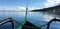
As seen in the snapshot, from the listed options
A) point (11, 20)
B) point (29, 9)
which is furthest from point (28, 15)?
point (11, 20)

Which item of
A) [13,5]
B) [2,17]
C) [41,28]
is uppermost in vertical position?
[13,5]

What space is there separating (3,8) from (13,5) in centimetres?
23

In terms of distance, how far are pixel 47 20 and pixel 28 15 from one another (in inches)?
17.0

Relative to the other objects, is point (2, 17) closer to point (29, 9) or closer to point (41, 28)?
point (29, 9)

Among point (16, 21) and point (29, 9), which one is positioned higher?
point (29, 9)

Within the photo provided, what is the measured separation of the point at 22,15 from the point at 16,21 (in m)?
0.19

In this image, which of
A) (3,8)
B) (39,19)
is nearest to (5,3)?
(3,8)

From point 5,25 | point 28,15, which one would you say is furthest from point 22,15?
point 5,25

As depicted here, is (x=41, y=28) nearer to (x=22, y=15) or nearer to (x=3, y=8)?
(x=22, y=15)

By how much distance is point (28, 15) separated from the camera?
413 centimetres

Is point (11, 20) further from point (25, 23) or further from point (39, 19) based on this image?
point (39, 19)

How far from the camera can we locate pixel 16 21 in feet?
13.5

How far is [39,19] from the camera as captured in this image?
411 centimetres

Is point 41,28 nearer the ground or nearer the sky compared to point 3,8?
nearer the ground
